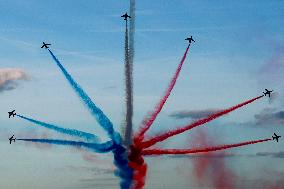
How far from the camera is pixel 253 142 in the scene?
7697 inches

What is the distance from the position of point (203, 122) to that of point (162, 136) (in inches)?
396

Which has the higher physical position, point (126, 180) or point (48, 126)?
point (48, 126)

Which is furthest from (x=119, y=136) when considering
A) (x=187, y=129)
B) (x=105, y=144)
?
(x=187, y=129)

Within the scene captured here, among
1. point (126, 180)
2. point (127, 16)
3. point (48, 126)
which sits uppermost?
point (127, 16)

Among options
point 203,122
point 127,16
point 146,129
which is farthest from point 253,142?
point 127,16

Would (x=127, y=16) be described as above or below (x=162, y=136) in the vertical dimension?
above

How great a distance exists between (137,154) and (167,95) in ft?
54.9

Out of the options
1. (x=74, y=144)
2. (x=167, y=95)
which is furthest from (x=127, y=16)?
(x=74, y=144)

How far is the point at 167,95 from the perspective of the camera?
19138 centimetres

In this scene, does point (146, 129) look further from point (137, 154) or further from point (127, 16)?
point (127, 16)

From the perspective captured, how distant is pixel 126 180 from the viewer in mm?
199625

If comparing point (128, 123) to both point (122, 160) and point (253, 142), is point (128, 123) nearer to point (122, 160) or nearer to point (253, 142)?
point (122, 160)

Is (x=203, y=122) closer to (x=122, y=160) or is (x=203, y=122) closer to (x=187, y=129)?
(x=187, y=129)

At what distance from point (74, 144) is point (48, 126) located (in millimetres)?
7337
